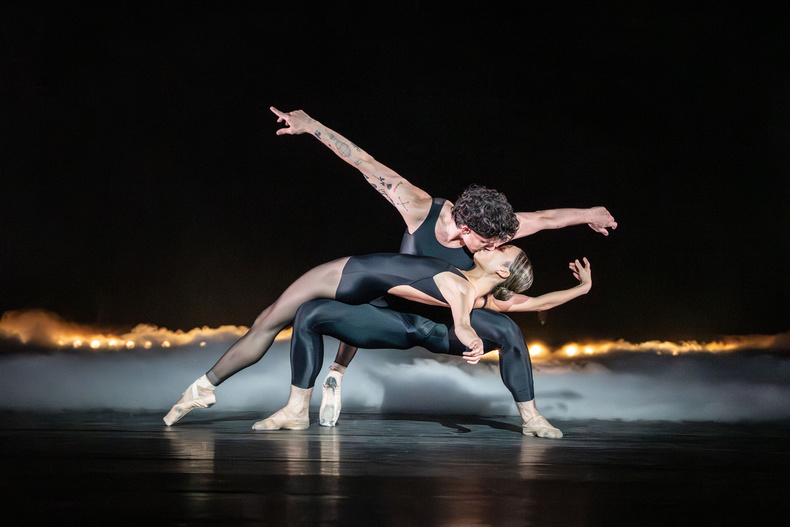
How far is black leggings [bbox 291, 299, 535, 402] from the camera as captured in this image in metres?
2.83

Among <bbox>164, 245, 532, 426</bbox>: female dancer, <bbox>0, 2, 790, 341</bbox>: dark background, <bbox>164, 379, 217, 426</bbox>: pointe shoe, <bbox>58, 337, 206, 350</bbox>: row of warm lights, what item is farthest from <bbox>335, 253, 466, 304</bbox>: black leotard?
<bbox>58, 337, 206, 350</bbox>: row of warm lights

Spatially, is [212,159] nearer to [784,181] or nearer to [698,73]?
[698,73]

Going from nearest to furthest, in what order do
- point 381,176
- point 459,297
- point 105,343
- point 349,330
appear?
point 459,297, point 349,330, point 381,176, point 105,343

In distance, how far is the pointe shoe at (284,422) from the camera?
2.85m

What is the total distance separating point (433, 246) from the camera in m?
3.09

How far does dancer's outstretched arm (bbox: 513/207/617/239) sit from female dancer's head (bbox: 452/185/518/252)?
35cm

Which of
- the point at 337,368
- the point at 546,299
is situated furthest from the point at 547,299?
the point at 337,368

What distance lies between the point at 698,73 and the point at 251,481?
12.7 feet

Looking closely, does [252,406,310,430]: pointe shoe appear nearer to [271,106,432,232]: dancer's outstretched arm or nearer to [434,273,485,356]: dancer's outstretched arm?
[434,273,485,356]: dancer's outstretched arm

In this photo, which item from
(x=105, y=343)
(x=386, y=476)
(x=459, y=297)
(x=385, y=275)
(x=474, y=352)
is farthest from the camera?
(x=105, y=343)

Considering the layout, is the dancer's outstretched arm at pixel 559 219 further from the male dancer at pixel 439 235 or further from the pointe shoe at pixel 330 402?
the pointe shoe at pixel 330 402


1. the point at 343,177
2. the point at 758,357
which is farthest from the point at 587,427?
the point at 343,177

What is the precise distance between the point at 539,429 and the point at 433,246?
83 cm

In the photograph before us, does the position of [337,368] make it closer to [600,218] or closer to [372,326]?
[372,326]
